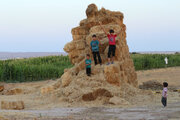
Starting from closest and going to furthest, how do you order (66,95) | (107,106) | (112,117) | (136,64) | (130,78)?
(112,117) < (107,106) < (66,95) < (130,78) < (136,64)

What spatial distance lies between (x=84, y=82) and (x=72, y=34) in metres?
3.09

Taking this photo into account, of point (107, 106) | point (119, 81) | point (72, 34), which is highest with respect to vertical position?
point (72, 34)

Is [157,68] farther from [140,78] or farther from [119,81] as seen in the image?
[119,81]

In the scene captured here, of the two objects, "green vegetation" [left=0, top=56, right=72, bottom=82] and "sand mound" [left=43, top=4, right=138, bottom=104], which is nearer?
"sand mound" [left=43, top=4, right=138, bottom=104]

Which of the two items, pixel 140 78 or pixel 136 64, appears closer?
pixel 140 78

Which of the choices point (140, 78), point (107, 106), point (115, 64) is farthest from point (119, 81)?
point (140, 78)

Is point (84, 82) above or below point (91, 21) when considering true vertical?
below

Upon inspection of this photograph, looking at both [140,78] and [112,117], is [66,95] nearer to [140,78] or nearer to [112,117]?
[112,117]

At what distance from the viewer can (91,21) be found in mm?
11562

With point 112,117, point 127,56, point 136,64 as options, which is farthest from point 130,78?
point 136,64

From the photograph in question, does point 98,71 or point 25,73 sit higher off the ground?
point 98,71

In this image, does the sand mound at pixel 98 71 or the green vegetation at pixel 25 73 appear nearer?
the sand mound at pixel 98 71

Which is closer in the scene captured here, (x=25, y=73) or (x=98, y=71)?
(x=98, y=71)

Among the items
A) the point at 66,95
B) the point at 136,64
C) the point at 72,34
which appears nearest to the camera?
the point at 66,95
